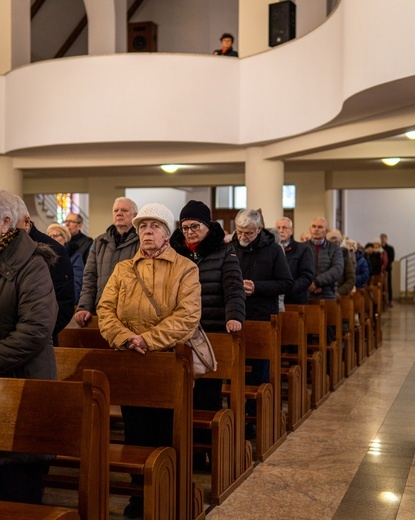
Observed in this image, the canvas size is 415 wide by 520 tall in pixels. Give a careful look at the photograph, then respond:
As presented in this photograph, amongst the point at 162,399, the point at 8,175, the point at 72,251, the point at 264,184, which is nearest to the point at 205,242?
the point at 162,399

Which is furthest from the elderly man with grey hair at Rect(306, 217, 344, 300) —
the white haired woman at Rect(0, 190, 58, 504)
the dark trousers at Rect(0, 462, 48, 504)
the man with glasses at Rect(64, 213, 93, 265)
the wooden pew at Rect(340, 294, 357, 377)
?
the dark trousers at Rect(0, 462, 48, 504)

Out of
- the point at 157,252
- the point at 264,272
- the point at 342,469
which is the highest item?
the point at 157,252

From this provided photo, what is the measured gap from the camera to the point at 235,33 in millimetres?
18203

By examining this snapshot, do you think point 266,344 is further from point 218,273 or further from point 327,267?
point 327,267

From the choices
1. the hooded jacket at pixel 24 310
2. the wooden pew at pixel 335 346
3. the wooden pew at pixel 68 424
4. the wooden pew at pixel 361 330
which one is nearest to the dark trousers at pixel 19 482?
the wooden pew at pixel 68 424

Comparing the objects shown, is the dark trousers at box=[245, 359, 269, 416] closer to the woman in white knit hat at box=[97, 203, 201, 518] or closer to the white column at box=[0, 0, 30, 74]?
the woman in white knit hat at box=[97, 203, 201, 518]

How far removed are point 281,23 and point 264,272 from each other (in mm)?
6498

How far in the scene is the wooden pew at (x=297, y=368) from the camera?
19.9ft

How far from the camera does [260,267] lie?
6129 millimetres

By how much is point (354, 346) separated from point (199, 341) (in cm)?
537

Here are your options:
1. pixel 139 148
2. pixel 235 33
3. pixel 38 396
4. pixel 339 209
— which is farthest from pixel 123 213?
pixel 339 209

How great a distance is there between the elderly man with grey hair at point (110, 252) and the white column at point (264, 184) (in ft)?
22.6

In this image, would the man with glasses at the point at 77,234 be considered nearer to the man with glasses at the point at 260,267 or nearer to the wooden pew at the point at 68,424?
the man with glasses at the point at 260,267

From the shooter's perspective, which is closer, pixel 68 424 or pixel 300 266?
pixel 68 424
